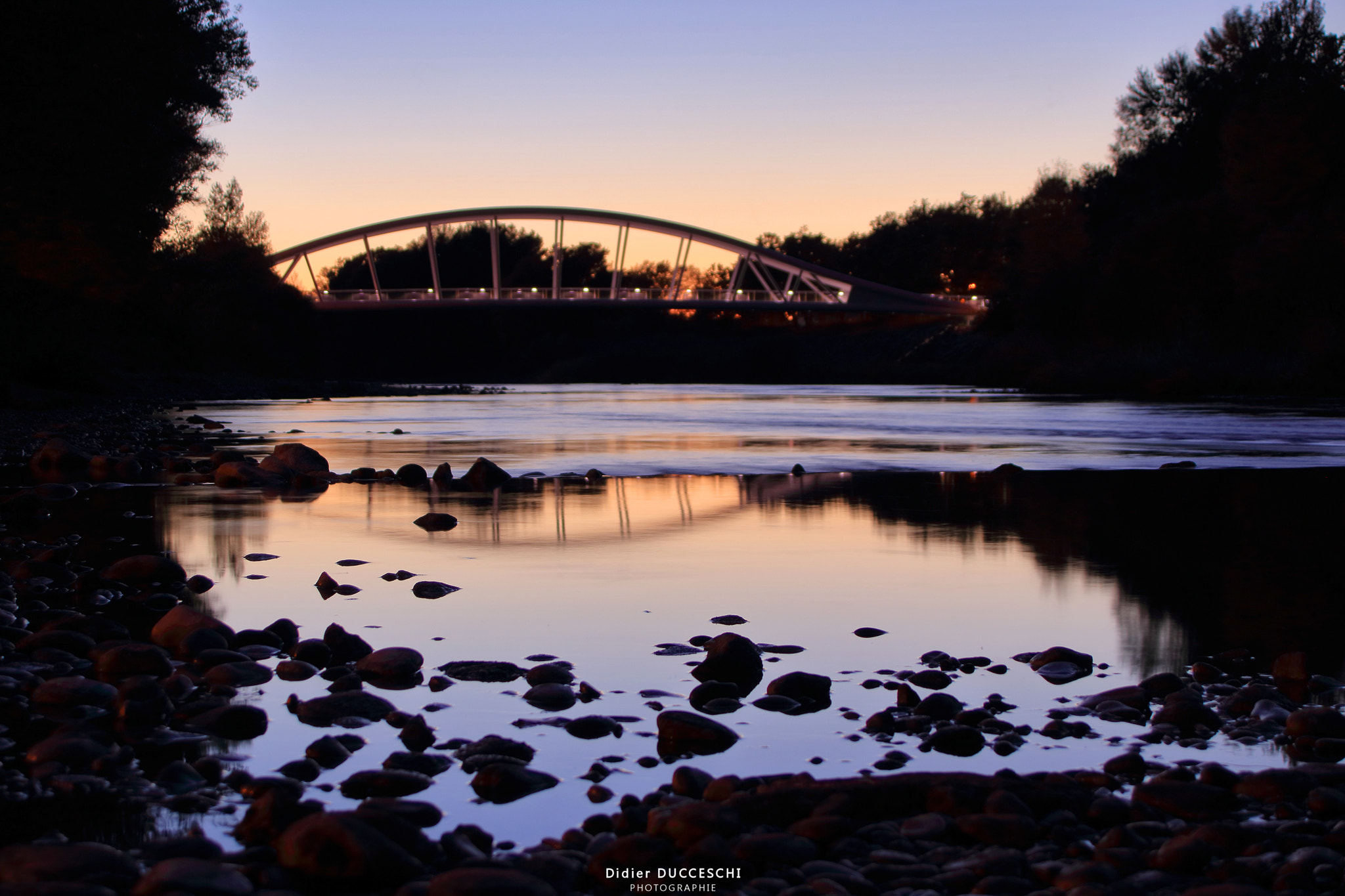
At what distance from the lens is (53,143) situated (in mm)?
17609

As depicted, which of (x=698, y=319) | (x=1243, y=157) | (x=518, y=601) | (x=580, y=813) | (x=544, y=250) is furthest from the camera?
(x=544, y=250)

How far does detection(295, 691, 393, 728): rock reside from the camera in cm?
391

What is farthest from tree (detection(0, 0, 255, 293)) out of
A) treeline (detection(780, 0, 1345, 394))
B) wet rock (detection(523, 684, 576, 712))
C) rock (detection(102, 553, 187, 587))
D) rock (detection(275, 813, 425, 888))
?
treeline (detection(780, 0, 1345, 394))

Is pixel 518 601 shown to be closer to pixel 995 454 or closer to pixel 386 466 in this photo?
pixel 386 466

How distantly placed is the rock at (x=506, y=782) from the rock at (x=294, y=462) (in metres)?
8.85

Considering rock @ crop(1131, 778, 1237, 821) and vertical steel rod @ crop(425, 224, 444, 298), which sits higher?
vertical steel rod @ crop(425, 224, 444, 298)

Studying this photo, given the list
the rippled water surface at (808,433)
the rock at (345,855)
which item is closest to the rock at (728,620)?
the rock at (345,855)

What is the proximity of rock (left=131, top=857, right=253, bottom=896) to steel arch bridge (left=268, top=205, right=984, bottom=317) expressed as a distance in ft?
325

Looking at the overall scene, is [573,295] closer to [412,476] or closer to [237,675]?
[412,476]

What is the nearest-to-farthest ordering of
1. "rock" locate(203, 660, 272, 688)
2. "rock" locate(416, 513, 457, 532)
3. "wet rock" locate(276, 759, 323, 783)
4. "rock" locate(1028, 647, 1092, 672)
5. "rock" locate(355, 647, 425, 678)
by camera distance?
1. "wet rock" locate(276, 759, 323, 783)
2. "rock" locate(203, 660, 272, 688)
3. "rock" locate(355, 647, 425, 678)
4. "rock" locate(1028, 647, 1092, 672)
5. "rock" locate(416, 513, 457, 532)

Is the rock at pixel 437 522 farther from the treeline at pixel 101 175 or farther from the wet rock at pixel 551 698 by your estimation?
the treeline at pixel 101 175

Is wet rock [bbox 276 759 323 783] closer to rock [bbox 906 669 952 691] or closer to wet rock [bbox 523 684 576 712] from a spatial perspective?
wet rock [bbox 523 684 576 712]

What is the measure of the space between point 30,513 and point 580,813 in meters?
7.08

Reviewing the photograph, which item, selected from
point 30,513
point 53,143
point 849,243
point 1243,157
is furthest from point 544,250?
point 30,513
